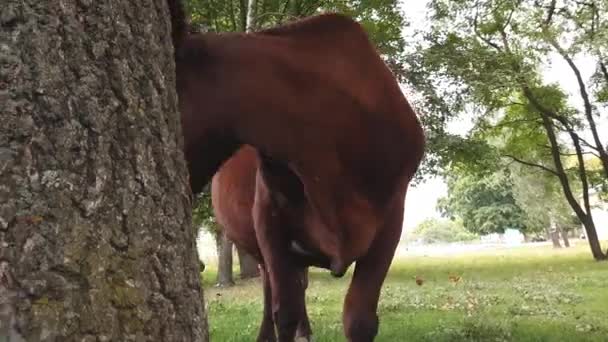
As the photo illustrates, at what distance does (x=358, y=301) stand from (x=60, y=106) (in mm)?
2908

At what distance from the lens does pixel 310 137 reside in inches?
136

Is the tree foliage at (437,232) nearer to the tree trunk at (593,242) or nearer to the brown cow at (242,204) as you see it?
the tree trunk at (593,242)

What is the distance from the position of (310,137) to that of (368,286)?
1.08 meters

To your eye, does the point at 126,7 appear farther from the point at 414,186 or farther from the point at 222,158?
the point at 414,186

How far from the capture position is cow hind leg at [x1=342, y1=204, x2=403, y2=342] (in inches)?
158

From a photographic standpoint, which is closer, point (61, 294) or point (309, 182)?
point (61, 294)

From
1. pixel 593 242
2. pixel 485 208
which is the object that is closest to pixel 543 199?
pixel 593 242

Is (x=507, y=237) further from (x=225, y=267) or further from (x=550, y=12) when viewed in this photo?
(x=225, y=267)

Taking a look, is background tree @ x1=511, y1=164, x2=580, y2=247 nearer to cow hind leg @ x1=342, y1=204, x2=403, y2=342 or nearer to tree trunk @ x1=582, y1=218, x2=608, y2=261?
tree trunk @ x1=582, y1=218, x2=608, y2=261

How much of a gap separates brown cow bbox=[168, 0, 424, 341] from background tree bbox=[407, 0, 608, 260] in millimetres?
12222

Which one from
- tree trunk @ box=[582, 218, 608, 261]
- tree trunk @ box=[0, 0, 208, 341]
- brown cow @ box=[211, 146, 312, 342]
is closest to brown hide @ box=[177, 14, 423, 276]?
brown cow @ box=[211, 146, 312, 342]

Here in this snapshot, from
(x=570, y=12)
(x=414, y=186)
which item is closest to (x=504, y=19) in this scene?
(x=570, y=12)

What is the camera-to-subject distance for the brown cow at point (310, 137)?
3.26 metres

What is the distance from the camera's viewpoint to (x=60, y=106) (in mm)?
1430
